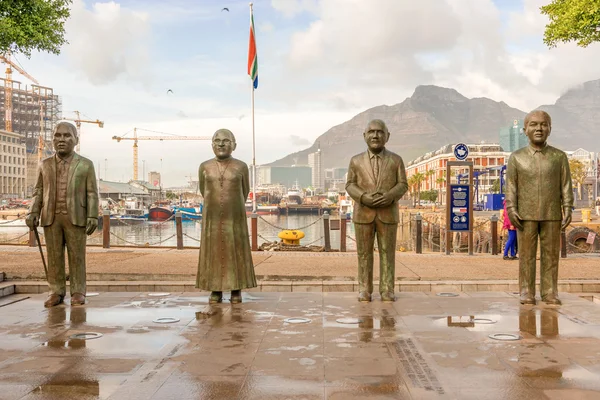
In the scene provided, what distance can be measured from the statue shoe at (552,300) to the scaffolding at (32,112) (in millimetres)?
178456

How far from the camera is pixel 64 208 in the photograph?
727cm

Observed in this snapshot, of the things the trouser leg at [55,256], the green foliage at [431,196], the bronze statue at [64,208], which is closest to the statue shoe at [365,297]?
the bronze statue at [64,208]

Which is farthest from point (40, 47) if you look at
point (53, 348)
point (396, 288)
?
point (53, 348)

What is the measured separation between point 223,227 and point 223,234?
81 millimetres

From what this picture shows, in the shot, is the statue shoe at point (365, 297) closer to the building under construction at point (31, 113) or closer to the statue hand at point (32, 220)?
the statue hand at point (32, 220)

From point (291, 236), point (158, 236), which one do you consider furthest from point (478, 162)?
point (291, 236)

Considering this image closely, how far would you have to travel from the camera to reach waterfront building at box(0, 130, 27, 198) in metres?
134

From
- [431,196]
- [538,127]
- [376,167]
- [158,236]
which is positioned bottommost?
[158,236]

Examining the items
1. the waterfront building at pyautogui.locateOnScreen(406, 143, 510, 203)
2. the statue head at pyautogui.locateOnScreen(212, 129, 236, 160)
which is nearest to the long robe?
the statue head at pyautogui.locateOnScreen(212, 129, 236, 160)

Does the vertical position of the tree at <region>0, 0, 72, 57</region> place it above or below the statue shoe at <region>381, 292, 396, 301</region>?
above

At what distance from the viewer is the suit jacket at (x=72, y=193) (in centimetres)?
726

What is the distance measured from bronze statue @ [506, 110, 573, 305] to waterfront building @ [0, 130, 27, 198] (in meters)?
140

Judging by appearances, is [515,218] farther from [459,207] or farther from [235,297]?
[459,207]

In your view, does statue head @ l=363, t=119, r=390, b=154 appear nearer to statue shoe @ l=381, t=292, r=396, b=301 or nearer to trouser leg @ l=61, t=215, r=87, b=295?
statue shoe @ l=381, t=292, r=396, b=301
